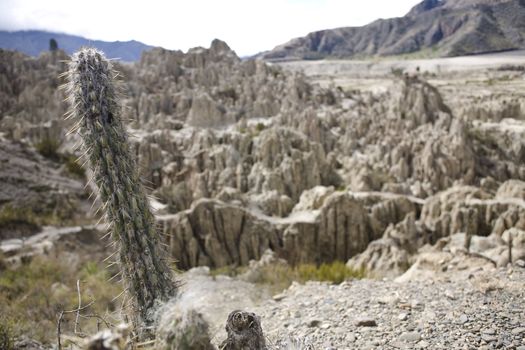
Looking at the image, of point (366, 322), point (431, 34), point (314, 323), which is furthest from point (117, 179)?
point (431, 34)

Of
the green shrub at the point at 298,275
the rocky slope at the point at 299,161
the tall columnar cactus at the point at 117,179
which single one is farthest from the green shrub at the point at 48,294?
the green shrub at the point at 298,275

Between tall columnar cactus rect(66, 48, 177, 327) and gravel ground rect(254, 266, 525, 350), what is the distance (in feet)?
5.16

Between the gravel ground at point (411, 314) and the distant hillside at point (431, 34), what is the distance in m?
14.1

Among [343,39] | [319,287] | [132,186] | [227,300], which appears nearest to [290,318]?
[319,287]

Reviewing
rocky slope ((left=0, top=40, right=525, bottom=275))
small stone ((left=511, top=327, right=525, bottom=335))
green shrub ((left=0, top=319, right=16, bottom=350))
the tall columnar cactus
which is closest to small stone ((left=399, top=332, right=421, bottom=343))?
small stone ((left=511, top=327, right=525, bottom=335))

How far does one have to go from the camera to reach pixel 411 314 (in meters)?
5.49

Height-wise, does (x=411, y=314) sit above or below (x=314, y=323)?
above

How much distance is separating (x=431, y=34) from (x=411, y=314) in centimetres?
5688

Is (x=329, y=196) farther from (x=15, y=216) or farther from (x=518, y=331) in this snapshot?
(x=15, y=216)

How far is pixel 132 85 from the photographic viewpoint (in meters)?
39.1

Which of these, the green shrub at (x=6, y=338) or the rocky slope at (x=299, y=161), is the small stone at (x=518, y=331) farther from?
the green shrub at (x=6, y=338)

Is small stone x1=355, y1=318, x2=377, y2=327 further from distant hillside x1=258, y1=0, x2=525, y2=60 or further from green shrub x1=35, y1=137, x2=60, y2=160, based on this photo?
green shrub x1=35, y1=137, x2=60, y2=160

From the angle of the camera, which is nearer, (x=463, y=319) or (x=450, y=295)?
(x=463, y=319)

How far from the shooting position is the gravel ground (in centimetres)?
462
